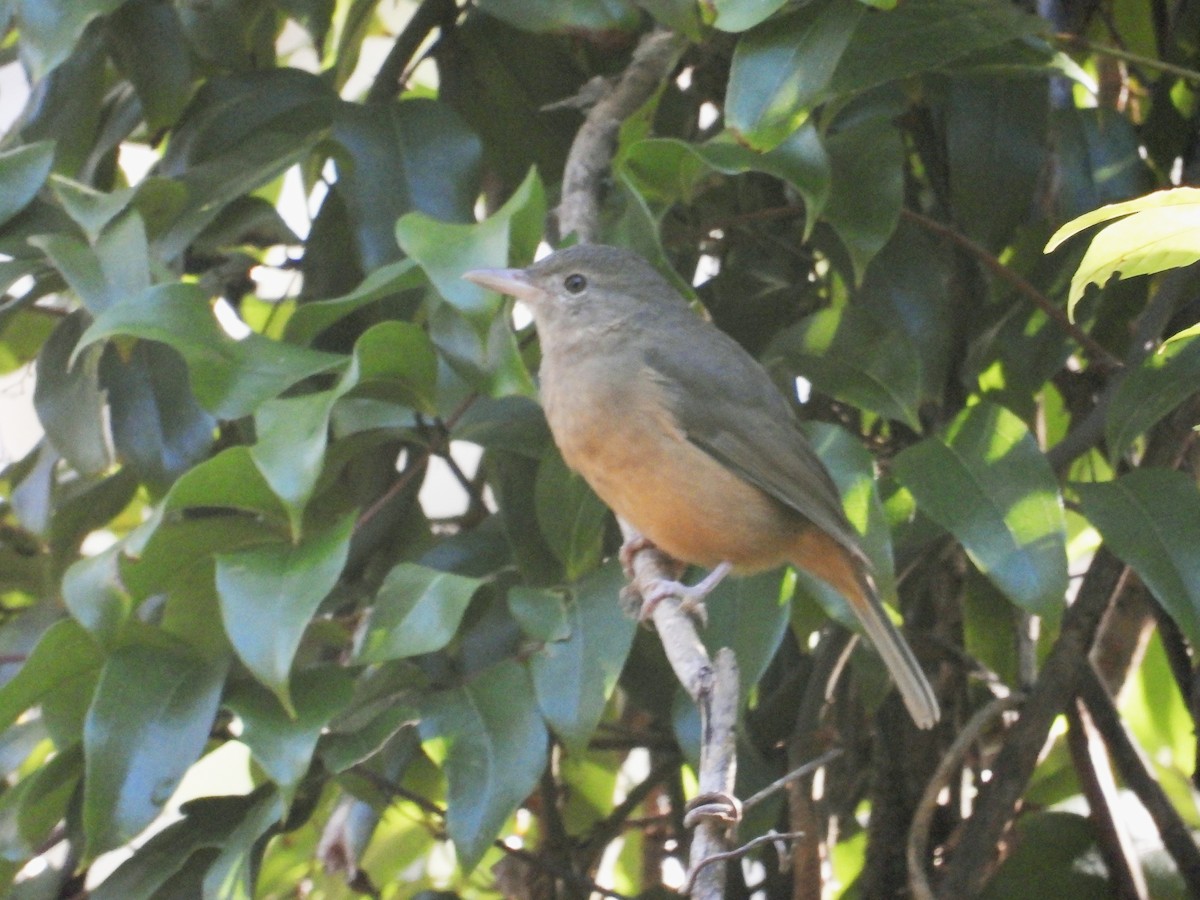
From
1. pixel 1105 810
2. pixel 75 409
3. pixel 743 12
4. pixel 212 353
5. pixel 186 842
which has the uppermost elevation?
pixel 743 12

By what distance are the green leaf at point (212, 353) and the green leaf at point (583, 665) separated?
0.65 meters

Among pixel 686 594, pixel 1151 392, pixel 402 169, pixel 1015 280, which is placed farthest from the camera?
pixel 402 169

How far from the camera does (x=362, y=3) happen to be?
346 centimetres

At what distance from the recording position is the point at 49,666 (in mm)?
2668

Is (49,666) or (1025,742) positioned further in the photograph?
(1025,742)

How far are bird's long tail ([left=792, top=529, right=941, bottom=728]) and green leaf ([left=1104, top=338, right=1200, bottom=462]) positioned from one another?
0.59 meters

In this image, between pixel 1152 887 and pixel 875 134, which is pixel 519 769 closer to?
pixel 875 134

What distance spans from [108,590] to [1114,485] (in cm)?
187

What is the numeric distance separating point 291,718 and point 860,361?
1.33 m

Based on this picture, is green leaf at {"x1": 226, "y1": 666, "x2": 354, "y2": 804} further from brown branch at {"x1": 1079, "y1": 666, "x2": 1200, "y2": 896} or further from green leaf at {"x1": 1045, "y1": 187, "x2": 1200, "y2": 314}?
brown branch at {"x1": 1079, "y1": 666, "x2": 1200, "y2": 896}

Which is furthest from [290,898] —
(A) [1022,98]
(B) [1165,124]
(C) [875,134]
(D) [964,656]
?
(B) [1165,124]

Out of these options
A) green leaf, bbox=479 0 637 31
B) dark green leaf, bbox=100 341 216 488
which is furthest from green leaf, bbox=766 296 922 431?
dark green leaf, bbox=100 341 216 488

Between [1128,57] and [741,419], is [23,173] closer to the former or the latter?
[741,419]

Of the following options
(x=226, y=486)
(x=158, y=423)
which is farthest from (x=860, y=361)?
(x=158, y=423)
